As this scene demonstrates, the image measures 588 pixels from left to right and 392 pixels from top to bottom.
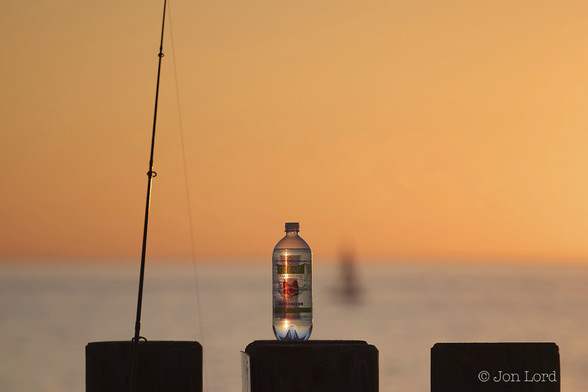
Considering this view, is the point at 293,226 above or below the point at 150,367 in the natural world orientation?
above

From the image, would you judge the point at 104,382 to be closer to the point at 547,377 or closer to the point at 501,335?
the point at 547,377

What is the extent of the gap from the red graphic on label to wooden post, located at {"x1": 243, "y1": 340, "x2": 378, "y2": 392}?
692 mm

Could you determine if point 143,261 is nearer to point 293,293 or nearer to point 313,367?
point 293,293

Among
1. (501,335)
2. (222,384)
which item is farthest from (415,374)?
(501,335)

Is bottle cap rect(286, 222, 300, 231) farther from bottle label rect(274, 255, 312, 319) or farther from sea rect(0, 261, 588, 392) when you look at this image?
sea rect(0, 261, 588, 392)

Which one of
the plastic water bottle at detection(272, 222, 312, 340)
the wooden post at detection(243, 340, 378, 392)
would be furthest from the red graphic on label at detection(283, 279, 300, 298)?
the wooden post at detection(243, 340, 378, 392)

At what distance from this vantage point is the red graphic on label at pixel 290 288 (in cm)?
538

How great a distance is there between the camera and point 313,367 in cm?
467

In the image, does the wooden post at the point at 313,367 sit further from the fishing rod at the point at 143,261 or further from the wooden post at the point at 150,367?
the fishing rod at the point at 143,261

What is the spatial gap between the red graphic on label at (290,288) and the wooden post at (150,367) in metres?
0.56

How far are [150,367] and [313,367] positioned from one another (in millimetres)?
674

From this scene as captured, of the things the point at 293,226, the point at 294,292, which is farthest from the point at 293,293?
the point at 293,226

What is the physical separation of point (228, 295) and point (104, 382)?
68.5 meters

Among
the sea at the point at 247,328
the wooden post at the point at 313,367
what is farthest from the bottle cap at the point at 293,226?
the sea at the point at 247,328
